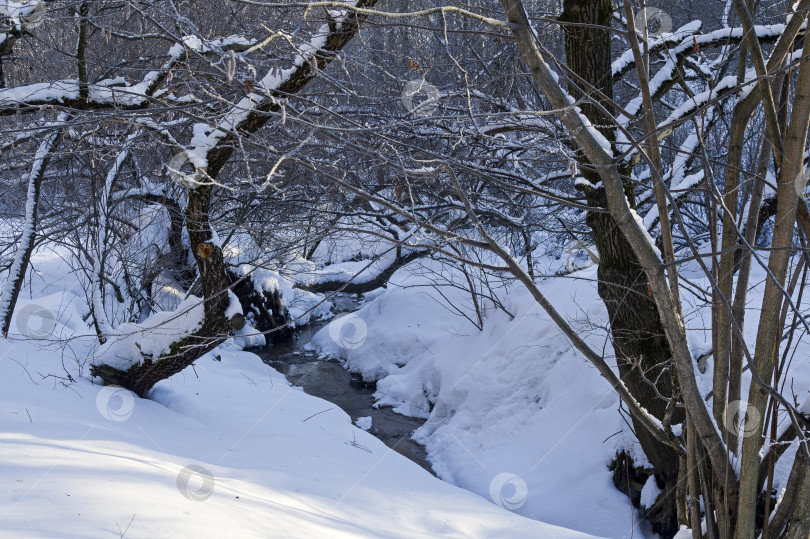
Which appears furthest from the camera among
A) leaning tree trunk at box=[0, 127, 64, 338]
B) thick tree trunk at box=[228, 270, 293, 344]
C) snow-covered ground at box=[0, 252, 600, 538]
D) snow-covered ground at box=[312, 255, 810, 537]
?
thick tree trunk at box=[228, 270, 293, 344]

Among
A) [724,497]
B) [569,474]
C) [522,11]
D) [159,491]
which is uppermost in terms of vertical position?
[522,11]

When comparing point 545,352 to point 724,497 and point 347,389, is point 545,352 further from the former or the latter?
point 724,497

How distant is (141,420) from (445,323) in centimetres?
606

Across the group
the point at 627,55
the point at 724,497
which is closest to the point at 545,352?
the point at 627,55

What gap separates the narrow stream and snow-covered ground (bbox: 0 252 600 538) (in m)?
0.88

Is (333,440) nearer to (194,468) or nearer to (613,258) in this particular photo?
(194,468)

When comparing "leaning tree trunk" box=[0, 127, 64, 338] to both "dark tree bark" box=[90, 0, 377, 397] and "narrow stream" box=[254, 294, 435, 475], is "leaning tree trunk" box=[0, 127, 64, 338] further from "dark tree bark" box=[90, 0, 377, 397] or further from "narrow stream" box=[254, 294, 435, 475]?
"narrow stream" box=[254, 294, 435, 475]

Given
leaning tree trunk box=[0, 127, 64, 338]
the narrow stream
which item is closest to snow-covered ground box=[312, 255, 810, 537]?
the narrow stream

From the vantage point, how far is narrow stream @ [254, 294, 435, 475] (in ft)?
24.8

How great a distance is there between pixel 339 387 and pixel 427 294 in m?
2.30

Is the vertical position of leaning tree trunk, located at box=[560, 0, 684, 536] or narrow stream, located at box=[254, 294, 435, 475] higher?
leaning tree trunk, located at box=[560, 0, 684, 536]

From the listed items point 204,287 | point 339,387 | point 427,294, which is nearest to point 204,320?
point 204,287

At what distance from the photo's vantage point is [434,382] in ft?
29.0

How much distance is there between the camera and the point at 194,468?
12.8 feet
